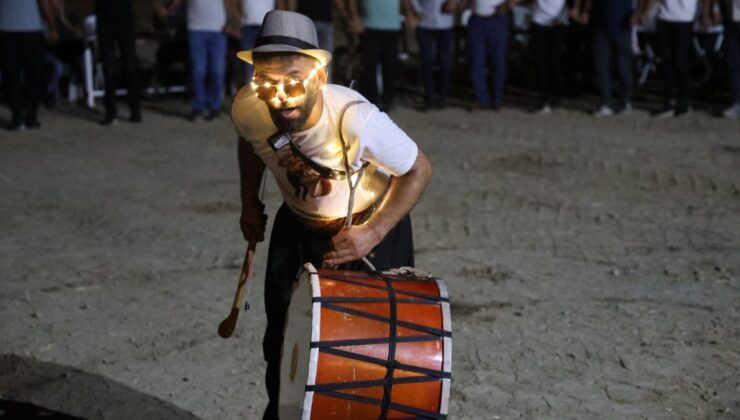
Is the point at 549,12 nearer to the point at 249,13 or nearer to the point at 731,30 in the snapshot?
the point at 731,30

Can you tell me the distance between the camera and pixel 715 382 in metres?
5.01

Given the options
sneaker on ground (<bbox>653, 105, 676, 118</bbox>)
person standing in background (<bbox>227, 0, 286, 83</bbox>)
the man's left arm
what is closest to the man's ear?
the man's left arm

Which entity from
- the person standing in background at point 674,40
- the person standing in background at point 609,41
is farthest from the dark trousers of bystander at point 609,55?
the person standing in background at point 674,40

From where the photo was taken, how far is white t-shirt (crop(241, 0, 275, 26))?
12633 millimetres

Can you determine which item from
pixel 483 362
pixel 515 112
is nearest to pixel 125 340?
pixel 483 362

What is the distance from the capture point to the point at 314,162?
150 inches

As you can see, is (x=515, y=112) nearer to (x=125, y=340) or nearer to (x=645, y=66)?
(x=645, y=66)

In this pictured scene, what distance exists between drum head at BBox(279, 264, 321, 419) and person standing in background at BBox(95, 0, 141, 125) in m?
9.43

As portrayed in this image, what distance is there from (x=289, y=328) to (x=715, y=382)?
2.30 metres

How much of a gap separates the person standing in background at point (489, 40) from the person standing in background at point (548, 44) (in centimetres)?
36

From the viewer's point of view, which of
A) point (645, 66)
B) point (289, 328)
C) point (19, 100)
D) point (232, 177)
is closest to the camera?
point (289, 328)

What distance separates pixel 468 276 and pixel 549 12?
7396 millimetres

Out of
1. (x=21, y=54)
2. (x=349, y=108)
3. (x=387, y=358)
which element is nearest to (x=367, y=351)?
(x=387, y=358)

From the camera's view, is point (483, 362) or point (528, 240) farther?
point (528, 240)
